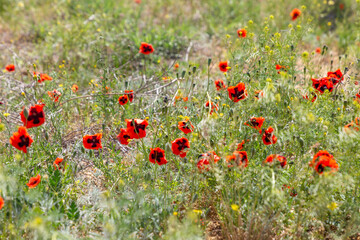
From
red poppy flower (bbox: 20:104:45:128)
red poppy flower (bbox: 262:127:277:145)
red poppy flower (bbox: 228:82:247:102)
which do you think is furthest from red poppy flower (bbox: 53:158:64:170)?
red poppy flower (bbox: 262:127:277:145)

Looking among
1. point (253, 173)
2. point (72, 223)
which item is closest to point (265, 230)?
point (253, 173)

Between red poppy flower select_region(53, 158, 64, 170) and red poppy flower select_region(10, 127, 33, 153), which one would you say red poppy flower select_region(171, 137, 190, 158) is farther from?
red poppy flower select_region(10, 127, 33, 153)

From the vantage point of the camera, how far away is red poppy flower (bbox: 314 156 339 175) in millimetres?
1845

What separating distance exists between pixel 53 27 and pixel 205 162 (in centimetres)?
424

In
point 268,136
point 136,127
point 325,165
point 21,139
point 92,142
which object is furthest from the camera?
point 92,142

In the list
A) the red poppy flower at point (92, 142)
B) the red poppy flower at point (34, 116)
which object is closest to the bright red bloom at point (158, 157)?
the red poppy flower at point (92, 142)

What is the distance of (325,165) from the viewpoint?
1.87m

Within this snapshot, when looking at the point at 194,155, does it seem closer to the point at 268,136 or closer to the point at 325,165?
the point at 268,136

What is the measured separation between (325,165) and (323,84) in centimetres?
109

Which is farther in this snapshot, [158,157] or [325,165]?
[158,157]

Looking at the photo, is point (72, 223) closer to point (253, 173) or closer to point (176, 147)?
point (176, 147)

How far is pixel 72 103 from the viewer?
12.3 feet

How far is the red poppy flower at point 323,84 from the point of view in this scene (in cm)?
273

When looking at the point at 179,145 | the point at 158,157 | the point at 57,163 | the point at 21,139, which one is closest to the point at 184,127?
the point at 179,145
